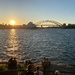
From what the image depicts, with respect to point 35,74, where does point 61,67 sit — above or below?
below

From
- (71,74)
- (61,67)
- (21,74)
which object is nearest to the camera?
(21,74)

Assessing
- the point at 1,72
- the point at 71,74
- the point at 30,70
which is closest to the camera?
the point at 30,70

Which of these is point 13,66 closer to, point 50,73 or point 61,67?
point 50,73

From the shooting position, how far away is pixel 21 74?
64.7 feet

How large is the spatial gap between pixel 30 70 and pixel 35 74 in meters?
0.39

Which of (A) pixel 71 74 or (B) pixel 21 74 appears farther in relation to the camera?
(A) pixel 71 74

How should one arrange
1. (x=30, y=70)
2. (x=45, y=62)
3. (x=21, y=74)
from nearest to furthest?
1. (x=30, y=70)
2. (x=21, y=74)
3. (x=45, y=62)

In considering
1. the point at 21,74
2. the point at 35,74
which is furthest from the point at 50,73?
the point at 35,74

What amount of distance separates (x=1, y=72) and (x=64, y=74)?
230 inches

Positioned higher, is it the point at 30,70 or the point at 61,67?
the point at 30,70

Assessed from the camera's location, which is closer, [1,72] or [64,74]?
[1,72]

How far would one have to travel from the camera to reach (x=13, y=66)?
68.2 feet

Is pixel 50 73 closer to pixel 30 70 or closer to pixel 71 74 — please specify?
pixel 71 74

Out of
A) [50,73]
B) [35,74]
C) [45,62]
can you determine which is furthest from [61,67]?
[35,74]
